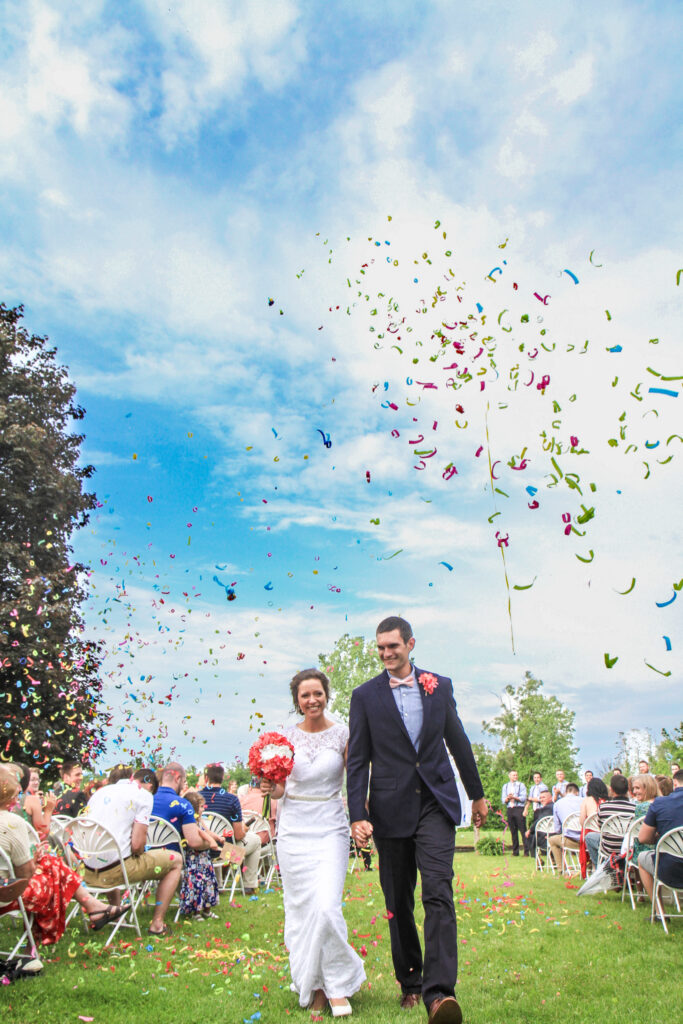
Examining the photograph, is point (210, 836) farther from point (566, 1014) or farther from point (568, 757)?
point (568, 757)

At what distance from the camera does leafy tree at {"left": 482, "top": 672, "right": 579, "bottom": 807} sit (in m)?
45.6

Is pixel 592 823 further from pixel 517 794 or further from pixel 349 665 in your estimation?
pixel 349 665

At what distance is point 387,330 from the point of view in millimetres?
8086

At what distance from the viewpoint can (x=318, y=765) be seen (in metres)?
4.96

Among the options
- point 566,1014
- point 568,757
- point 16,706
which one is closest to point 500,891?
point 566,1014

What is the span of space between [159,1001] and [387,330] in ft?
20.2

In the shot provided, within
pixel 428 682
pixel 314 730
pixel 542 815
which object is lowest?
pixel 542 815

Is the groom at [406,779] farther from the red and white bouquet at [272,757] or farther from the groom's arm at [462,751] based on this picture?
the red and white bouquet at [272,757]

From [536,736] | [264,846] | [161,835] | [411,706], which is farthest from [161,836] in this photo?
[536,736]

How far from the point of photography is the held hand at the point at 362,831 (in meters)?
4.18

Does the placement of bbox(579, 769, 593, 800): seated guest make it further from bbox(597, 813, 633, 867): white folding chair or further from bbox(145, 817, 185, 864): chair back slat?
bbox(145, 817, 185, 864): chair back slat

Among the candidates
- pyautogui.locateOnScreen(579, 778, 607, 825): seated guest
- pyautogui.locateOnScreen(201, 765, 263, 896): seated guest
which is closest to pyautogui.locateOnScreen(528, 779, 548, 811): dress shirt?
pyautogui.locateOnScreen(579, 778, 607, 825): seated guest

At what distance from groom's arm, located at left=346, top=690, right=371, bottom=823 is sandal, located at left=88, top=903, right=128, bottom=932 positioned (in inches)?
151

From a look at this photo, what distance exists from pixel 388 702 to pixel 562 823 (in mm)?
9117
